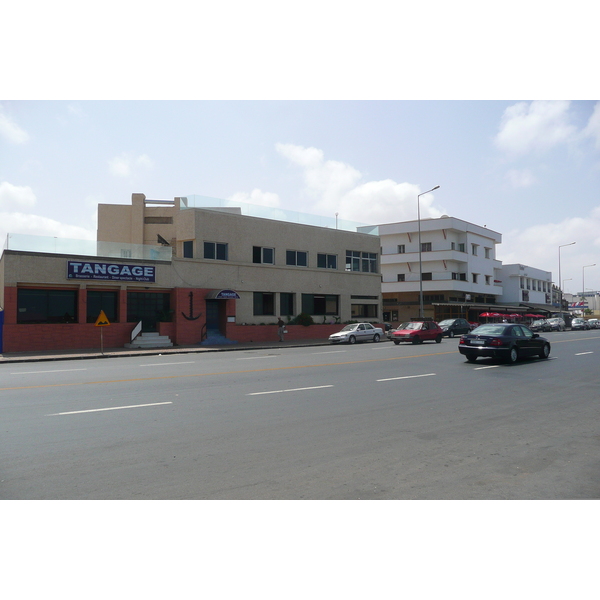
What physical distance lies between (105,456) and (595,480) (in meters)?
5.96

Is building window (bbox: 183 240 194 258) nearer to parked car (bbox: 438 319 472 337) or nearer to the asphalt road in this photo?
the asphalt road

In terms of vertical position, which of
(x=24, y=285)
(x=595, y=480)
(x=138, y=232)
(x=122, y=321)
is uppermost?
(x=138, y=232)

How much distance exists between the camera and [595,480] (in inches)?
223

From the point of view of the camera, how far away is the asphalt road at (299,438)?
541 centimetres

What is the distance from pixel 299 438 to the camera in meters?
7.36

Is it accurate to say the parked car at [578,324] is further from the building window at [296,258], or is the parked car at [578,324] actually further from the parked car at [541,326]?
the building window at [296,258]

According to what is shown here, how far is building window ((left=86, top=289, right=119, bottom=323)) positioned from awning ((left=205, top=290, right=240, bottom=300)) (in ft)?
18.1

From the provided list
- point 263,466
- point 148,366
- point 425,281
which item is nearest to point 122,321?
point 148,366

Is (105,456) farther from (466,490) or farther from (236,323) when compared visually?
(236,323)

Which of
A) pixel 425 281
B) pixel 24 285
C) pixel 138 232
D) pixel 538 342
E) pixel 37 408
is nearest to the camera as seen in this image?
pixel 37 408

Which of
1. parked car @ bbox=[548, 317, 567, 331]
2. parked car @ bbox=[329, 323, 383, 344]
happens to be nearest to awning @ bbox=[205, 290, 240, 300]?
parked car @ bbox=[329, 323, 383, 344]

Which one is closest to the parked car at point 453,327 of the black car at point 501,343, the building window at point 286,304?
the building window at point 286,304

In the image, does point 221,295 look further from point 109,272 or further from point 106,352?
point 106,352

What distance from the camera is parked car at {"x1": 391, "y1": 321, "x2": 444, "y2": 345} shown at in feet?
98.6
